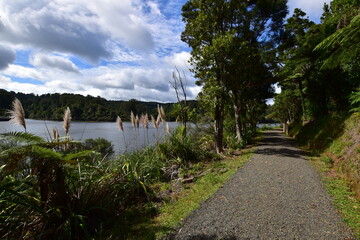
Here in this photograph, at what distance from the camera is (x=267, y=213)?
11.5 feet

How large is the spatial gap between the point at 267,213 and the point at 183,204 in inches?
61.7

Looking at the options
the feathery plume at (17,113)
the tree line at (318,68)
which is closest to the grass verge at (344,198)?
the tree line at (318,68)

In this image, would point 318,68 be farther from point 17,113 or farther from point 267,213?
point 17,113

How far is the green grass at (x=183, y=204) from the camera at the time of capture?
3173 mm

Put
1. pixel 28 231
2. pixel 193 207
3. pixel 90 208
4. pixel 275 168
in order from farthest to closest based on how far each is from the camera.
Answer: pixel 275 168 < pixel 193 207 < pixel 90 208 < pixel 28 231

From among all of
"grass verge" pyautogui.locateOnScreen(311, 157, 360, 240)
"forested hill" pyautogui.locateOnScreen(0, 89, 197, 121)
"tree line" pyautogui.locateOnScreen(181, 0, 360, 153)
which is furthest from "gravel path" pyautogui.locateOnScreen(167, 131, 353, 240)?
"forested hill" pyautogui.locateOnScreen(0, 89, 197, 121)

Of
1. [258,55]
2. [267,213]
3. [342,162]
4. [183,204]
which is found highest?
[258,55]

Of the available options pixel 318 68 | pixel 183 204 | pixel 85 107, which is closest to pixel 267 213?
pixel 183 204

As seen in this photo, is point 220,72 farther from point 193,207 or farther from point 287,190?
point 193,207

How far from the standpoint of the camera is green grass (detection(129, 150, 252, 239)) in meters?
3.17

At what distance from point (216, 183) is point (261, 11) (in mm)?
13136

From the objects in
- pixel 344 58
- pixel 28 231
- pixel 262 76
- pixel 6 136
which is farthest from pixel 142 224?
pixel 262 76

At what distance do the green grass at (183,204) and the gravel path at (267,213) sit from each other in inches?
6.9

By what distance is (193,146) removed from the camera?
8617mm
